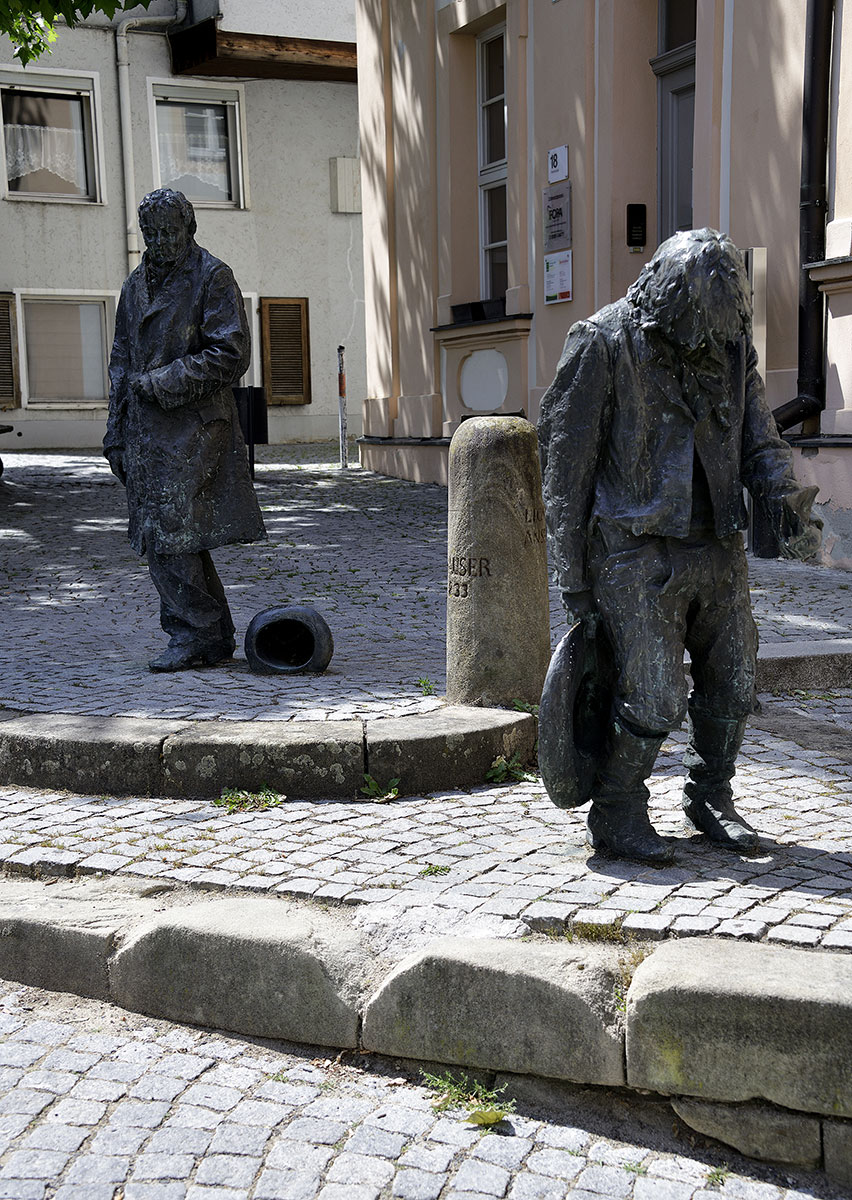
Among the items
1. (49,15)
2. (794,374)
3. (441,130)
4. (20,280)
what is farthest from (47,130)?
(794,374)

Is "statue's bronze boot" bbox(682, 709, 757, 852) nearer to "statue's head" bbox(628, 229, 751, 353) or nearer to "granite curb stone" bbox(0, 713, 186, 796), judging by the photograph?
"statue's head" bbox(628, 229, 751, 353)

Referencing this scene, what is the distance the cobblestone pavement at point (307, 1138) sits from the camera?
2.79 m

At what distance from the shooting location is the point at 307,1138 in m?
2.96

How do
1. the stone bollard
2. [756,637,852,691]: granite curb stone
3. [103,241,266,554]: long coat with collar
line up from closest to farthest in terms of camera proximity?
1. the stone bollard
2. [103,241,266,554]: long coat with collar
3. [756,637,852,691]: granite curb stone

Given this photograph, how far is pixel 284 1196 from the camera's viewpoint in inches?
109

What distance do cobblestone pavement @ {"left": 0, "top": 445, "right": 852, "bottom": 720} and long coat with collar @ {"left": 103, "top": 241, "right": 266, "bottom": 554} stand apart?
675mm

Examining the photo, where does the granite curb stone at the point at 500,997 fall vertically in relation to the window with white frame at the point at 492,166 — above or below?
below

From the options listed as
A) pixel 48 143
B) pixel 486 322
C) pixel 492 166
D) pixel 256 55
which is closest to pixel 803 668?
pixel 486 322

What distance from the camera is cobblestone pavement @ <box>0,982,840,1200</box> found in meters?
2.79

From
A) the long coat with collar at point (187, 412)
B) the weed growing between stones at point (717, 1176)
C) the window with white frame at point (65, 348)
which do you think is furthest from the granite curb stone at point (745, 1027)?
the window with white frame at point (65, 348)

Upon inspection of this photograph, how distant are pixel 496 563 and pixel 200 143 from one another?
66.0 ft

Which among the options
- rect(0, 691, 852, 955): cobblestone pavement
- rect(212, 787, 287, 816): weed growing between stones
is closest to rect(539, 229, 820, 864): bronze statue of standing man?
rect(0, 691, 852, 955): cobblestone pavement

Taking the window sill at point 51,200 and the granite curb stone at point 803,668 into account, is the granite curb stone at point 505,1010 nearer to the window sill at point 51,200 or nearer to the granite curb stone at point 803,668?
the granite curb stone at point 803,668

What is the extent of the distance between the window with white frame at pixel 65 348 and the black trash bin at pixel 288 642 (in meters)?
17.9
